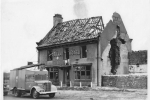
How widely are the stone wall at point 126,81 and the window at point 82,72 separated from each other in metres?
1.58

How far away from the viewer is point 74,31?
84.6ft

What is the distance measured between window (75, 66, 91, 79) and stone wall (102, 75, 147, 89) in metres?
1.58

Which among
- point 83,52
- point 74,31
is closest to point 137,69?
point 83,52

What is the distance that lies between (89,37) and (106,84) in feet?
Result: 14.7

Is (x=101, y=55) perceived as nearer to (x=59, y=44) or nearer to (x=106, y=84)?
(x=106, y=84)

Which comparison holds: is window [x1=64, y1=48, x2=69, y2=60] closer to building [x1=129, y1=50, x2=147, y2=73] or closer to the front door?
the front door

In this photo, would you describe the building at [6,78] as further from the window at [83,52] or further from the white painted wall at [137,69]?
the white painted wall at [137,69]

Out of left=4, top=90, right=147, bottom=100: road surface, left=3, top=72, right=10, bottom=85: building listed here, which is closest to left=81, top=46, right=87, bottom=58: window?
left=4, top=90, right=147, bottom=100: road surface

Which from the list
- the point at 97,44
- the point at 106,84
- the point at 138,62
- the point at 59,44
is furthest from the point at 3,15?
the point at 138,62

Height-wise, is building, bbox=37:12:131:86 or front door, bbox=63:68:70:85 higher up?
building, bbox=37:12:131:86

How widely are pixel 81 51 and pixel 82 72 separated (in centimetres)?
199

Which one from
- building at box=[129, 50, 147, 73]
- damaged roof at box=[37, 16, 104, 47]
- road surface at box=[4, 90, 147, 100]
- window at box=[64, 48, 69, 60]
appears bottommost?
road surface at box=[4, 90, 147, 100]

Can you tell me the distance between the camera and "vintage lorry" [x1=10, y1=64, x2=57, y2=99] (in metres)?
18.9

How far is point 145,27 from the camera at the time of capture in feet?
51.1
